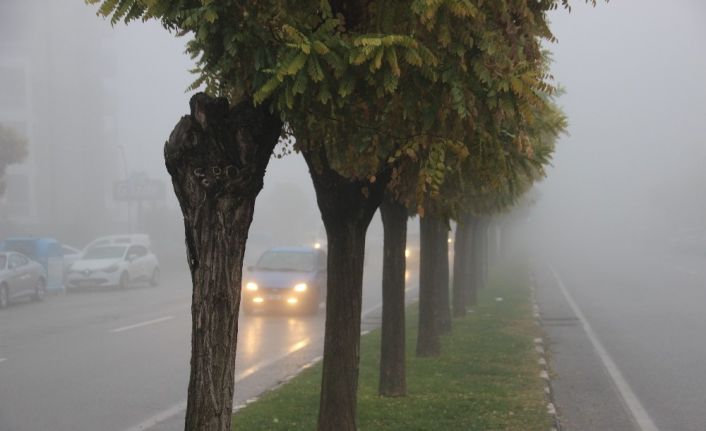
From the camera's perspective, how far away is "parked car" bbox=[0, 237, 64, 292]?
31.6 meters

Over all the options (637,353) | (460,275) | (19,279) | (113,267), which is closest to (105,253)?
(113,267)

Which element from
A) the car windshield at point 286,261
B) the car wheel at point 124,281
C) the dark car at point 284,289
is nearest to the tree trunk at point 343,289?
the dark car at point 284,289

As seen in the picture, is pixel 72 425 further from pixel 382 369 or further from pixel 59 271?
pixel 59 271

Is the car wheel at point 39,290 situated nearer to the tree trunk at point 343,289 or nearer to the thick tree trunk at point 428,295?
the thick tree trunk at point 428,295

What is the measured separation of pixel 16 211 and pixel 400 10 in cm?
6480

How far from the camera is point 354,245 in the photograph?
8305 millimetres

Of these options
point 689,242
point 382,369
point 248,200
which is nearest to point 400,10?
point 248,200

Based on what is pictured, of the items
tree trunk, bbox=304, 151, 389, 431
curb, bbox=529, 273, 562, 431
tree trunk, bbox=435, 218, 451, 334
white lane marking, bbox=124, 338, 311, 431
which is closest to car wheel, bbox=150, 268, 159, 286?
curb, bbox=529, 273, 562, 431

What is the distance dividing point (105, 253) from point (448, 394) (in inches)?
979

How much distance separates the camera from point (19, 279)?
25875 millimetres

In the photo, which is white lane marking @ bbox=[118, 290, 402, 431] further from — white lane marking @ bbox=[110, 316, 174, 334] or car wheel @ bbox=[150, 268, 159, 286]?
car wheel @ bbox=[150, 268, 159, 286]

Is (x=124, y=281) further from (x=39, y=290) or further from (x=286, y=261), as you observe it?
(x=286, y=261)

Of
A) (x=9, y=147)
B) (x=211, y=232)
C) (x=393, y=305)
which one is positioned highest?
(x=9, y=147)

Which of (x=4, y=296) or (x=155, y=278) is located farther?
(x=155, y=278)
